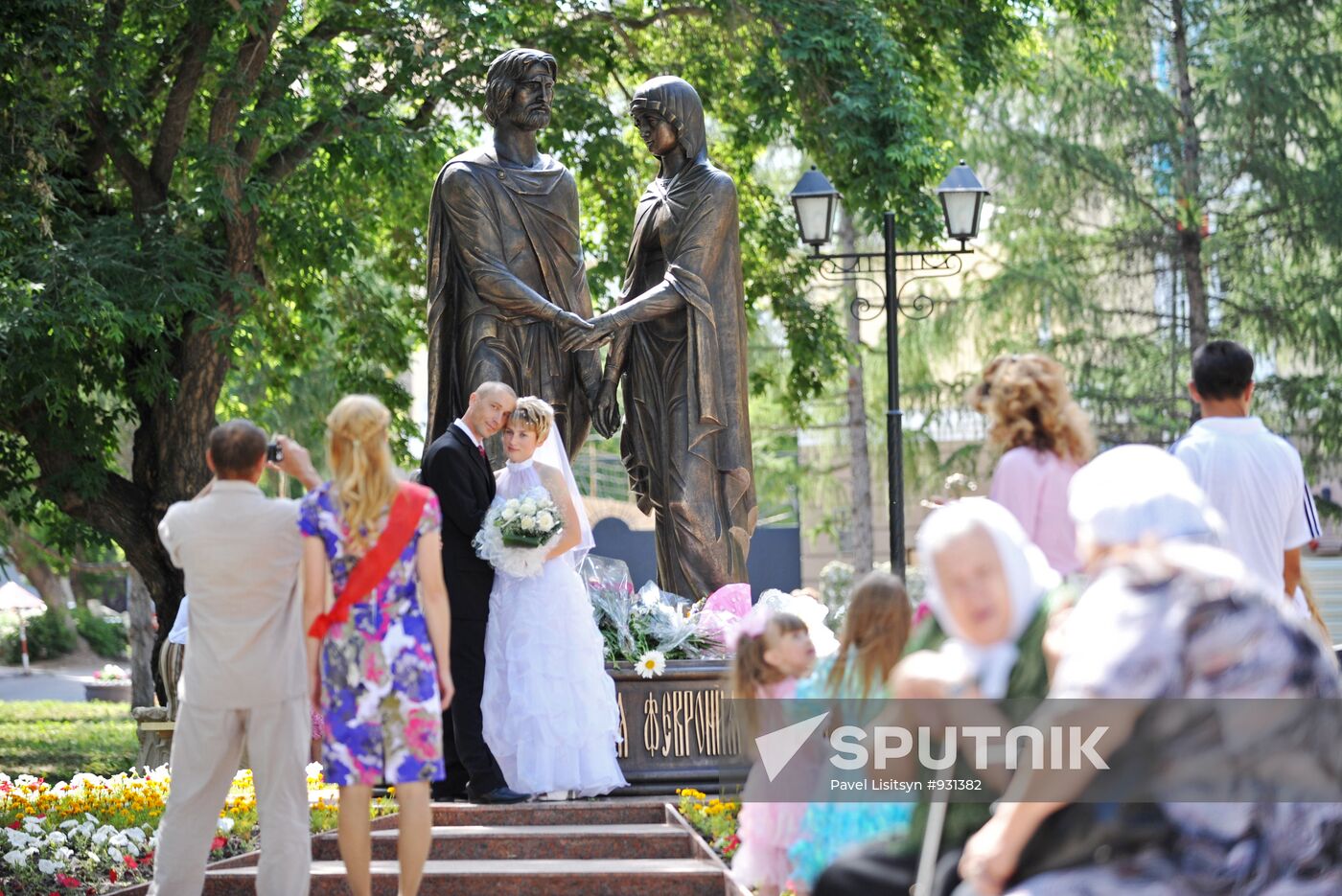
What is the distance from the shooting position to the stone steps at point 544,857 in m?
6.72

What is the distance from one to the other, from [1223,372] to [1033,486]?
4.24 ft

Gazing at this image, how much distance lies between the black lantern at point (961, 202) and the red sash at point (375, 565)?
346 inches

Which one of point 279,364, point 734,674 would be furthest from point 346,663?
point 279,364

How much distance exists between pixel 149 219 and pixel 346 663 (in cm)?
1123

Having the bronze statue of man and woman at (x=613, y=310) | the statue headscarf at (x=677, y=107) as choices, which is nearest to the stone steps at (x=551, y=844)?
the bronze statue of man and woman at (x=613, y=310)

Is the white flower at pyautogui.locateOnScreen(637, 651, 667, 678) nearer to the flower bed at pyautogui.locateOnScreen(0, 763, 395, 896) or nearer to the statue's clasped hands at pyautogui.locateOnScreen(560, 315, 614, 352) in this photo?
the flower bed at pyautogui.locateOnScreen(0, 763, 395, 896)

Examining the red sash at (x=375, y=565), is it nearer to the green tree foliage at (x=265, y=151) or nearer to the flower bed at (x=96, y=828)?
the flower bed at (x=96, y=828)

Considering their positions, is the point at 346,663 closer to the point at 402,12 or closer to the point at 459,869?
the point at 459,869

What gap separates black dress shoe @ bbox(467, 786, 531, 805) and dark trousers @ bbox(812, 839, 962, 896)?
3.64 meters

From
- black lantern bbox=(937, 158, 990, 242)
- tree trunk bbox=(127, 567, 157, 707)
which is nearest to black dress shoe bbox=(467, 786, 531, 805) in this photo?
black lantern bbox=(937, 158, 990, 242)

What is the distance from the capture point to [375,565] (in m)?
5.61

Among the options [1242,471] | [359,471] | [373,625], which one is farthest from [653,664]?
[1242,471]

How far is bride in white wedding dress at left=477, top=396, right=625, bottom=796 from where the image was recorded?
7832 millimetres

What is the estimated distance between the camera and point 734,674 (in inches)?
211
